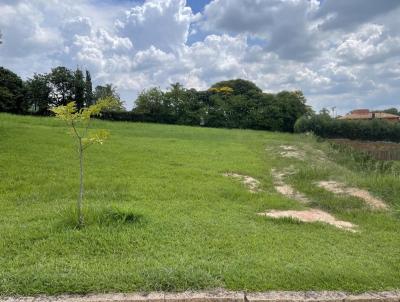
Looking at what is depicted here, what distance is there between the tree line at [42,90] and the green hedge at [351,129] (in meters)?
16.6

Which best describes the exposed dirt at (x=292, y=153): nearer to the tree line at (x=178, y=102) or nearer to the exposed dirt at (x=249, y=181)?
the exposed dirt at (x=249, y=181)

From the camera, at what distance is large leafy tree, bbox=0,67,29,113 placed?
32.4 meters

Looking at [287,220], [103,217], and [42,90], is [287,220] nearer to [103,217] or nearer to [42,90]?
[103,217]

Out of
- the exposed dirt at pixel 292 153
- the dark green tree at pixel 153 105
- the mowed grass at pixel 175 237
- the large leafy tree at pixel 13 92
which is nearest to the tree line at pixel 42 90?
the large leafy tree at pixel 13 92

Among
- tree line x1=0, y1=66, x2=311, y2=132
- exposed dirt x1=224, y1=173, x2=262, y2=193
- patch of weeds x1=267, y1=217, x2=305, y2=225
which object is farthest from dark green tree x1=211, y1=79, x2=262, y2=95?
patch of weeds x1=267, y1=217, x2=305, y2=225

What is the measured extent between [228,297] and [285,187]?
6.21 meters

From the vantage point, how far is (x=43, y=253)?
419 centimetres

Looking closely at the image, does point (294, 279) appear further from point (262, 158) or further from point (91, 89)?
point (91, 89)

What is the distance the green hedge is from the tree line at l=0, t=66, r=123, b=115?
1657 centimetres

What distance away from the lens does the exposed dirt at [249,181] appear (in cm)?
870

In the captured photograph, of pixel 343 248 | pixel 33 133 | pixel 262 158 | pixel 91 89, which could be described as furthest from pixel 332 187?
pixel 91 89

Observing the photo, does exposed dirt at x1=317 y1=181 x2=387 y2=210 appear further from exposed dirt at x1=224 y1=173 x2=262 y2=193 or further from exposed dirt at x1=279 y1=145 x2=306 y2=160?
exposed dirt at x1=279 y1=145 x2=306 y2=160

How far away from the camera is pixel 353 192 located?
8.30 m

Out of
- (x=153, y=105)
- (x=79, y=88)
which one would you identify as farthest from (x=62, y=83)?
(x=153, y=105)
